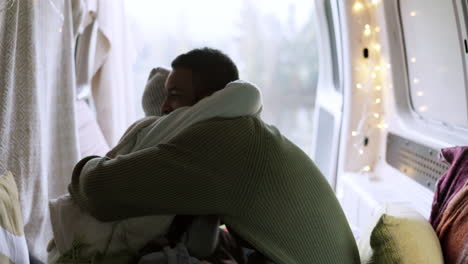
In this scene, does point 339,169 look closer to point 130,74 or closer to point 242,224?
point 130,74

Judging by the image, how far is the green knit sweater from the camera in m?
0.95

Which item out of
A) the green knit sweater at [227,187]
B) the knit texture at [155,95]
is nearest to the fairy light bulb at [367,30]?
the knit texture at [155,95]

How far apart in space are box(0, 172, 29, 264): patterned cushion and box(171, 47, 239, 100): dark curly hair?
515mm

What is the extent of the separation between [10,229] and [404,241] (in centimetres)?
89

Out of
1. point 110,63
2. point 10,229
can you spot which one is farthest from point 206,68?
point 110,63

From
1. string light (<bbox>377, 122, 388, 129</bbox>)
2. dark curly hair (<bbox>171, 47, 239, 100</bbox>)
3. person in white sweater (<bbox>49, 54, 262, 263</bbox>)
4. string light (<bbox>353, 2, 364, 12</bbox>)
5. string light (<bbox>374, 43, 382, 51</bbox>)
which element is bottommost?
string light (<bbox>377, 122, 388, 129</bbox>)

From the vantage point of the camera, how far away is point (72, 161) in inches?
77.0

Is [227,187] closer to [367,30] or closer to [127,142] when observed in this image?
[127,142]

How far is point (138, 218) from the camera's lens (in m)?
1.02

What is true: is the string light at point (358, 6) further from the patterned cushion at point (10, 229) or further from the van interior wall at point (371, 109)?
the patterned cushion at point (10, 229)

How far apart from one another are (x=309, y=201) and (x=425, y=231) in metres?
0.31

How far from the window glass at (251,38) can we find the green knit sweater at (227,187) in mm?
2034

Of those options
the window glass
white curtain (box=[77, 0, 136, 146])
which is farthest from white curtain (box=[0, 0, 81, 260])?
the window glass

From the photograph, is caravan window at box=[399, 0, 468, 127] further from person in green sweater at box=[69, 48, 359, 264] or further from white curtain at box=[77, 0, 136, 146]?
white curtain at box=[77, 0, 136, 146]
